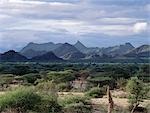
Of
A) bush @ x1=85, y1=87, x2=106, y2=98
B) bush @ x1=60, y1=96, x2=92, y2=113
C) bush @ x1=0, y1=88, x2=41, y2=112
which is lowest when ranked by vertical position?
bush @ x1=85, y1=87, x2=106, y2=98

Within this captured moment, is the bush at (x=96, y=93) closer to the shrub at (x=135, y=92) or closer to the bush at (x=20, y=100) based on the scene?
the shrub at (x=135, y=92)

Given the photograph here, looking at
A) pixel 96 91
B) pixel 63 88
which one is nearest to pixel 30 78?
pixel 63 88

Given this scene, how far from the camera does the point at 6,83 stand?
72.7 metres

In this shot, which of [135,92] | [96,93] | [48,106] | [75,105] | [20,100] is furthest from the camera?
[96,93]

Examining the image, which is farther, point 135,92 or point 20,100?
point 135,92

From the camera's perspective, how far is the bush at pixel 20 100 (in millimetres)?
36781

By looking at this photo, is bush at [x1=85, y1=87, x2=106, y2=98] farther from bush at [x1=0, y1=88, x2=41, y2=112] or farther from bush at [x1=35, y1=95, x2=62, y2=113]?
bush at [x1=0, y1=88, x2=41, y2=112]

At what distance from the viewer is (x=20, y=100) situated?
3675 centimetres

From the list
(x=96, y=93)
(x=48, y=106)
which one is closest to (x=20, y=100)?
(x=48, y=106)

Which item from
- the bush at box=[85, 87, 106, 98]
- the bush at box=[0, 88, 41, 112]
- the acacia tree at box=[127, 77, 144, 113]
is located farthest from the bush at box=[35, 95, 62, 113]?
the bush at box=[85, 87, 106, 98]

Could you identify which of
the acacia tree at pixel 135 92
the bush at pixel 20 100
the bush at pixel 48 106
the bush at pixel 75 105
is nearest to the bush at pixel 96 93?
the acacia tree at pixel 135 92

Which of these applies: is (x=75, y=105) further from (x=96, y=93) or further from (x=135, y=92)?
(x=96, y=93)

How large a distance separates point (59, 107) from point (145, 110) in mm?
8642

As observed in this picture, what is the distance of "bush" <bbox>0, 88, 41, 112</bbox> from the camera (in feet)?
121
